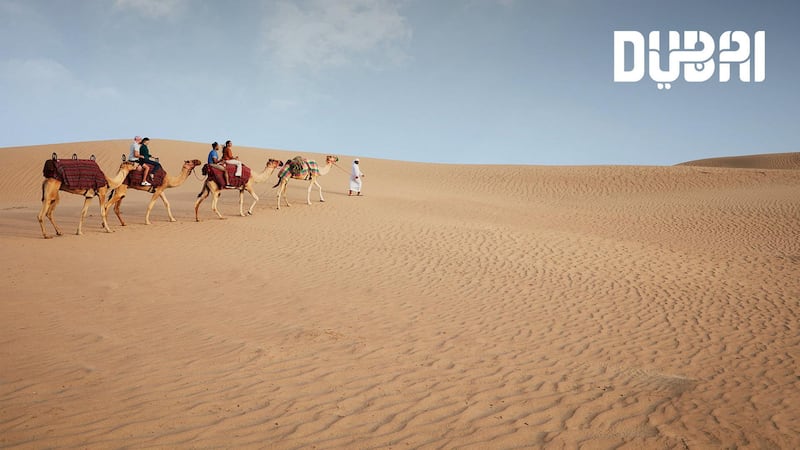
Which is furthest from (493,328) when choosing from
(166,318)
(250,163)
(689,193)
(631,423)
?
(250,163)

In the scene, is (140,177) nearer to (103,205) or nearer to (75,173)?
(103,205)

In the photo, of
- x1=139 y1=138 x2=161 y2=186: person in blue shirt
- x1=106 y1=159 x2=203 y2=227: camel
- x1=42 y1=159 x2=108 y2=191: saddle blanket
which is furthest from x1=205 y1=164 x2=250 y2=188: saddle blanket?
x1=42 y1=159 x2=108 y2=191: saddle blanket

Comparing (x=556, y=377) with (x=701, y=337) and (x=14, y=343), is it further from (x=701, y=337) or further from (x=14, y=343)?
(x=14, y=343)

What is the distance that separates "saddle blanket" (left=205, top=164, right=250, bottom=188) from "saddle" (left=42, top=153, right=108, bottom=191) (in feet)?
10.5

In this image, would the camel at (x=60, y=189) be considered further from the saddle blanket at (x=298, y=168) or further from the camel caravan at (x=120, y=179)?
the saddle blanket at (x=298, y=168)

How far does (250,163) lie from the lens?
1425 inches

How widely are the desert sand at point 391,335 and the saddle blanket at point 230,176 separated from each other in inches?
51.2

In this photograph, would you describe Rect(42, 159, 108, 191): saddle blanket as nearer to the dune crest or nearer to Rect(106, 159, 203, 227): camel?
Rect(106, 159, 203, 227): camel

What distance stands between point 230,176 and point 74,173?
4.48 m

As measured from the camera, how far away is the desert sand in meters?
4.67

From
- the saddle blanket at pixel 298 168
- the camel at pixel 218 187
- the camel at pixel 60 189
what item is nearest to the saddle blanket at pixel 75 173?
the camel at pixel 60 189

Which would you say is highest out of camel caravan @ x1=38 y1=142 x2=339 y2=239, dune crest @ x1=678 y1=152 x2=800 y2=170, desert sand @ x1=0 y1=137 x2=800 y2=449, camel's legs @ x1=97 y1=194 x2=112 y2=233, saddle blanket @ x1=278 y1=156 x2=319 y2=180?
dune crest @ x1=678 y1=152 x2=800 y2=170

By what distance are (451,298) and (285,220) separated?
30.2 feet

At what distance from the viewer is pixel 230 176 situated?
637 inches
